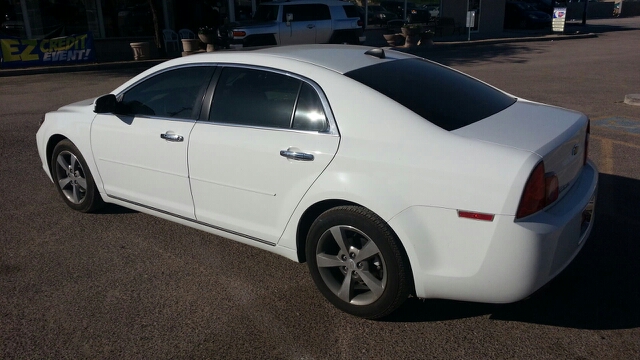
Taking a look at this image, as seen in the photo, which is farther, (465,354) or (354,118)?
(354,118)

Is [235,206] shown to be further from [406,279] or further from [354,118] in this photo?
[406,279]

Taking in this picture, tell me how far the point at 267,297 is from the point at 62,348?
1.26 m

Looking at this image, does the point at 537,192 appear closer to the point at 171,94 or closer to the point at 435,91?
the point at 435,91

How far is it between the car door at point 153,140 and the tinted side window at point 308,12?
49.8 feet

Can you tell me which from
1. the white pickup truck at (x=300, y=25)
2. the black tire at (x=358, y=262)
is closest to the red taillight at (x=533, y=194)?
the black tire at (x=358, y=262)

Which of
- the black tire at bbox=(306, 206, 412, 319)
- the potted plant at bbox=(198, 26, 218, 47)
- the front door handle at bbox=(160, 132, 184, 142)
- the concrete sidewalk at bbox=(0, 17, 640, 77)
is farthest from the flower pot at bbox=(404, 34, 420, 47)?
the black tire at bbox=(306, 206, 412, 319)

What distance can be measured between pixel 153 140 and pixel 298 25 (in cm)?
1573

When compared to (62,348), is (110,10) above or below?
above

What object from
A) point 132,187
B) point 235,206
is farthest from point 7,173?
point 235,206

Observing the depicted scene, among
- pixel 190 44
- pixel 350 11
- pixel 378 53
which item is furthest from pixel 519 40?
pixel 378 53

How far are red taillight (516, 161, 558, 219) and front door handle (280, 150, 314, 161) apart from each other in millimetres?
1254

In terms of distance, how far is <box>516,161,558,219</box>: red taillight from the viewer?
295 cm

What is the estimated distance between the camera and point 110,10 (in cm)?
2183

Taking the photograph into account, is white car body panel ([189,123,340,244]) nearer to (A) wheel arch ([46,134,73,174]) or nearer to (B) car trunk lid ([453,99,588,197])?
(B) car trunk lid ([453,99,588,197])
